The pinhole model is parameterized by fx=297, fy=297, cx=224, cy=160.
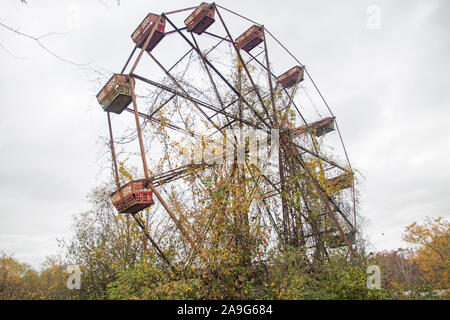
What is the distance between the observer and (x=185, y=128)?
866cm

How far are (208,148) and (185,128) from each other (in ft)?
3.07

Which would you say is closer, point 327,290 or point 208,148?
A: point 327,290

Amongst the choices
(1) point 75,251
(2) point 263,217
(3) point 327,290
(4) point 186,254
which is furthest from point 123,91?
(1) point 75,251

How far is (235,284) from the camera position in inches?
263

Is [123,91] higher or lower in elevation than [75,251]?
higher

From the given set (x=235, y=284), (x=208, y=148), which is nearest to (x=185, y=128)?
(x=208, y=148)
